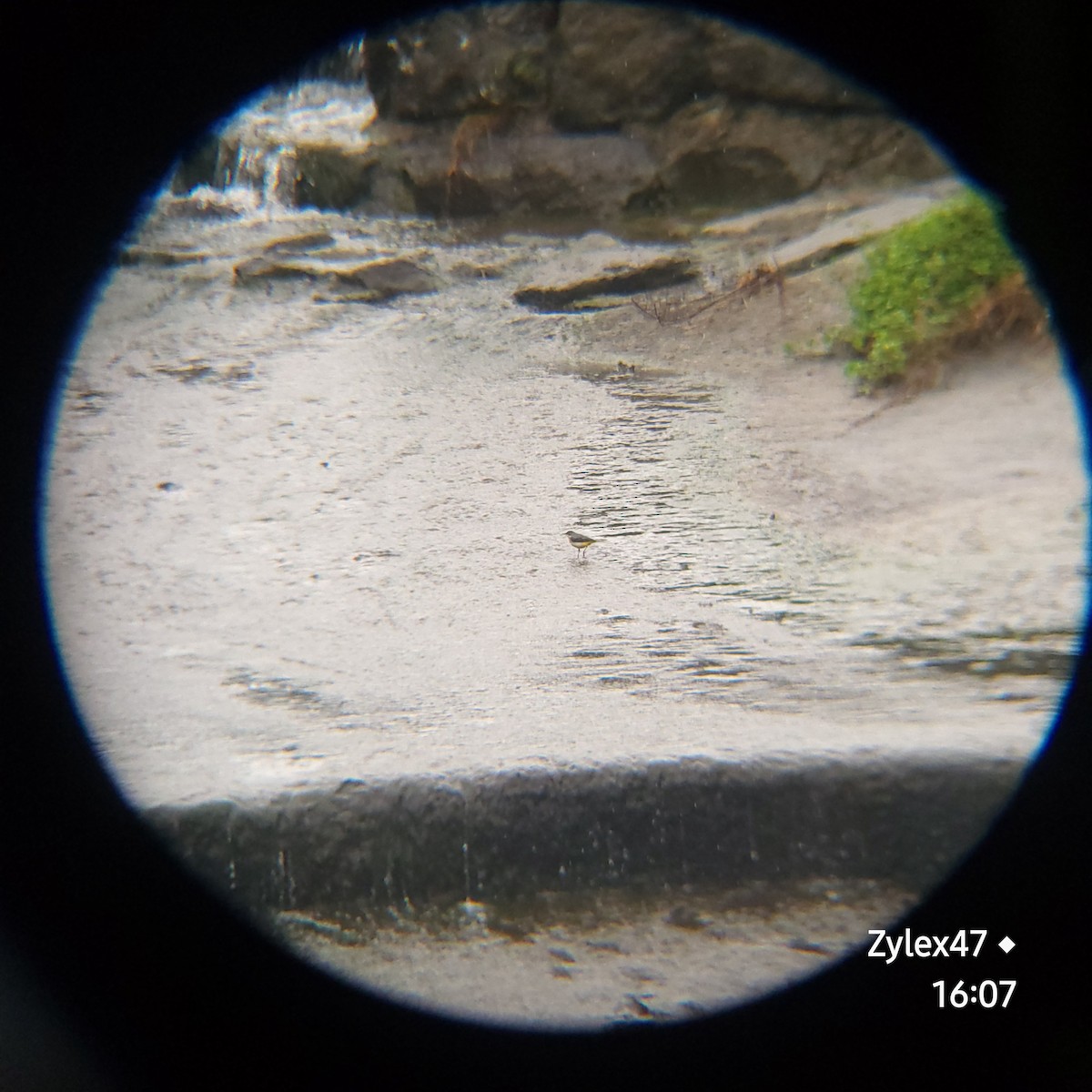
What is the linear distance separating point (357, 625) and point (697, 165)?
8959 mm

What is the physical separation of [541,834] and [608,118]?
1090cm

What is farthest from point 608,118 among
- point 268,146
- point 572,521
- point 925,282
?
point 572,521

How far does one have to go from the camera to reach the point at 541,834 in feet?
10.4

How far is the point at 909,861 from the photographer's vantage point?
2994mm

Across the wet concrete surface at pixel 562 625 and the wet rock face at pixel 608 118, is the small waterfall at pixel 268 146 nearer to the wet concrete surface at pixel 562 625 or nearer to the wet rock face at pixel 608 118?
the wet rock face at pixel 608 118

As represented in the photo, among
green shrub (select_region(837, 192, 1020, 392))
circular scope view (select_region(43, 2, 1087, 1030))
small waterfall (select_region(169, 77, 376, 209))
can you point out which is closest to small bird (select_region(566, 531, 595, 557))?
circular scope view (select_region(43, 2, 1087, 1030))

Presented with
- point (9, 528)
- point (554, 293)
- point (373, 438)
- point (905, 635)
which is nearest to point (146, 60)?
point (9, 528)

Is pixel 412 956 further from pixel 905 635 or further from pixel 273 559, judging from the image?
pixel 273 559

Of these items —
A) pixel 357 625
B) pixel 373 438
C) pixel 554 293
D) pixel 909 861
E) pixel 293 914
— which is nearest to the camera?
pixel 909 861
